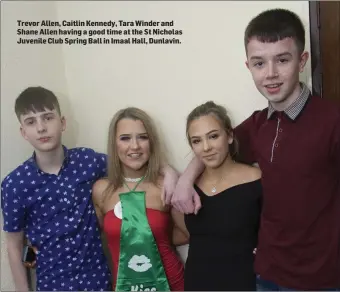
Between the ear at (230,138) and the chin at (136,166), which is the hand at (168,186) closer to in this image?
the chin at (136,166)

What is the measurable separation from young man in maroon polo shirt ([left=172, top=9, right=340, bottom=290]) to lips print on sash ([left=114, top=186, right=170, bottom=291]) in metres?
0.30

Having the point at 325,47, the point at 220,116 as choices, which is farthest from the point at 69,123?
the point at 325,47

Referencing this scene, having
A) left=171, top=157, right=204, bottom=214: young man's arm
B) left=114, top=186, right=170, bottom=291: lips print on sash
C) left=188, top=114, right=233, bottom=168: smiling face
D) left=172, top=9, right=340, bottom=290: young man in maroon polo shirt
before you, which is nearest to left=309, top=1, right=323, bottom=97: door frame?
left=172, top=9, right=340, bottom=290: young man in maroon polo shirt

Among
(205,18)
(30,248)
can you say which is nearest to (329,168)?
(205,18)

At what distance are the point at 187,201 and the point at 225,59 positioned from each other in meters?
0.46

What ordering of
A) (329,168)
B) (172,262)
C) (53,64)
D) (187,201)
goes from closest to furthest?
(329,168)
(187,201)
(172,262)
(53,64)

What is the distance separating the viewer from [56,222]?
1.17 meters

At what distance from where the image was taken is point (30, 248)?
1.21 m

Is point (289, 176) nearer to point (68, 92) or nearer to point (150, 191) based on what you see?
point (150, 191)

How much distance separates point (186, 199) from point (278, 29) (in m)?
0.49

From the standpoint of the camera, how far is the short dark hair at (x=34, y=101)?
1156mm

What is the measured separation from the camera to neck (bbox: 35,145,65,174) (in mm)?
1179

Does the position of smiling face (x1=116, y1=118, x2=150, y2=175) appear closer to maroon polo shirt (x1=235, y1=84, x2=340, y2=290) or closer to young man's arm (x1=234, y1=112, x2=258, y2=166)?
young man's arm (x1=234, y1=112, x2=258, y2=166)

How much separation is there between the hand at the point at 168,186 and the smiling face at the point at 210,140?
0.37ft
